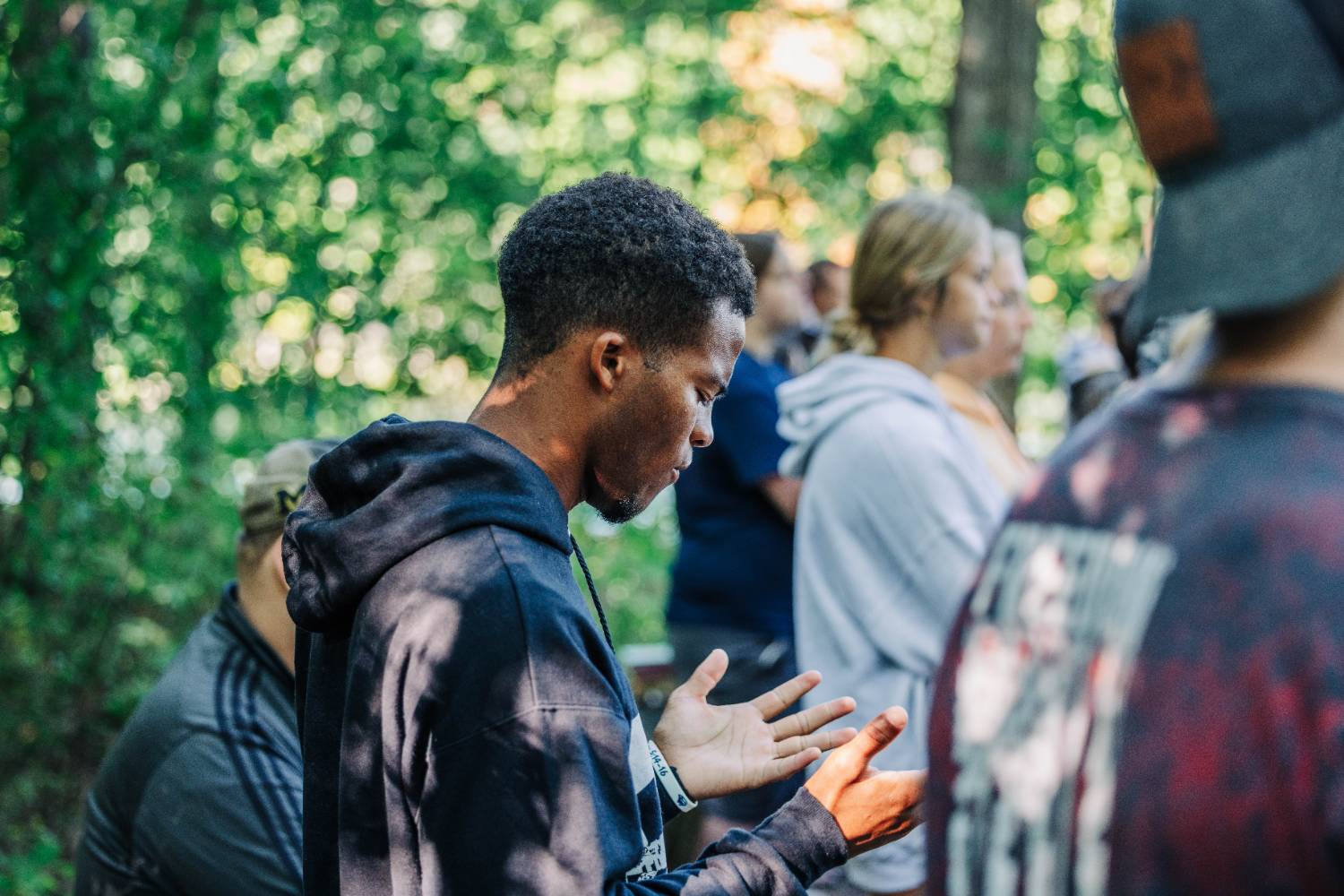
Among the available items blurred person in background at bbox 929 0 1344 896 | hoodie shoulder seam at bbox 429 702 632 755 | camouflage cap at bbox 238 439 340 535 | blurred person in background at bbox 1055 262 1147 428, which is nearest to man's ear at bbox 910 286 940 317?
blurred person in background at bbox 1055 262 1147 428

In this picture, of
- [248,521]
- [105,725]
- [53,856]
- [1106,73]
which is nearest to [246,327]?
[105,725]

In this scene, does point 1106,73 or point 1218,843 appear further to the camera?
point 1106,73

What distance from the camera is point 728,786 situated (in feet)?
7.40

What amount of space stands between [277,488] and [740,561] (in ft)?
5.38

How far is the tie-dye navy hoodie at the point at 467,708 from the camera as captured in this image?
1677mm

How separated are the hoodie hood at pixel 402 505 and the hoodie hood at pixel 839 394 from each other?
1.84 metres

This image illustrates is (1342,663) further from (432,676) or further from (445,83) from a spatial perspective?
(445,83)

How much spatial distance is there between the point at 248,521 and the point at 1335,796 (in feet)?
8.44

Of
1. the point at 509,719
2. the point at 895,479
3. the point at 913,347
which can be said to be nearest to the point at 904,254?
the point at 913,347

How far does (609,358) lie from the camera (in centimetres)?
205

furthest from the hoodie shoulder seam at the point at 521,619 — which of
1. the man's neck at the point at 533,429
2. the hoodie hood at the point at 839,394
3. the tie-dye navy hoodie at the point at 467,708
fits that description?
the hoodie hood at the point at 839,394

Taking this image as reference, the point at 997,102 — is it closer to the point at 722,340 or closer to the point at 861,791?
the point at 722,340

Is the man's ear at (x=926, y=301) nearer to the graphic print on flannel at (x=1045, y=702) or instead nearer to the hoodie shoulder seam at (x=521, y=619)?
the hoodie shoulder seam at (x=521, y=619)

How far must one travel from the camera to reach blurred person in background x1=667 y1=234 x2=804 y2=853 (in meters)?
4.23
